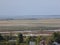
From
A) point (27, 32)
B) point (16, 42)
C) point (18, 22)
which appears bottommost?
point (16, 42)

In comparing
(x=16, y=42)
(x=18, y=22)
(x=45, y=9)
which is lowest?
(x=16, y=42)

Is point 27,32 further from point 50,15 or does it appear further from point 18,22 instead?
point 50,15

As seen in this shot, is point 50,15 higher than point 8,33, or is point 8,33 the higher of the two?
point 50,15

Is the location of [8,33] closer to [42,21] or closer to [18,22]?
[18,22]

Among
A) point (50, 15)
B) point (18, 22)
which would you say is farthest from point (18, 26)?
point (50, 15)

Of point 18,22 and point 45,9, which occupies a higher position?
point 45,9

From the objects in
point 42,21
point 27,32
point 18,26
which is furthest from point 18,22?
point 42,21
